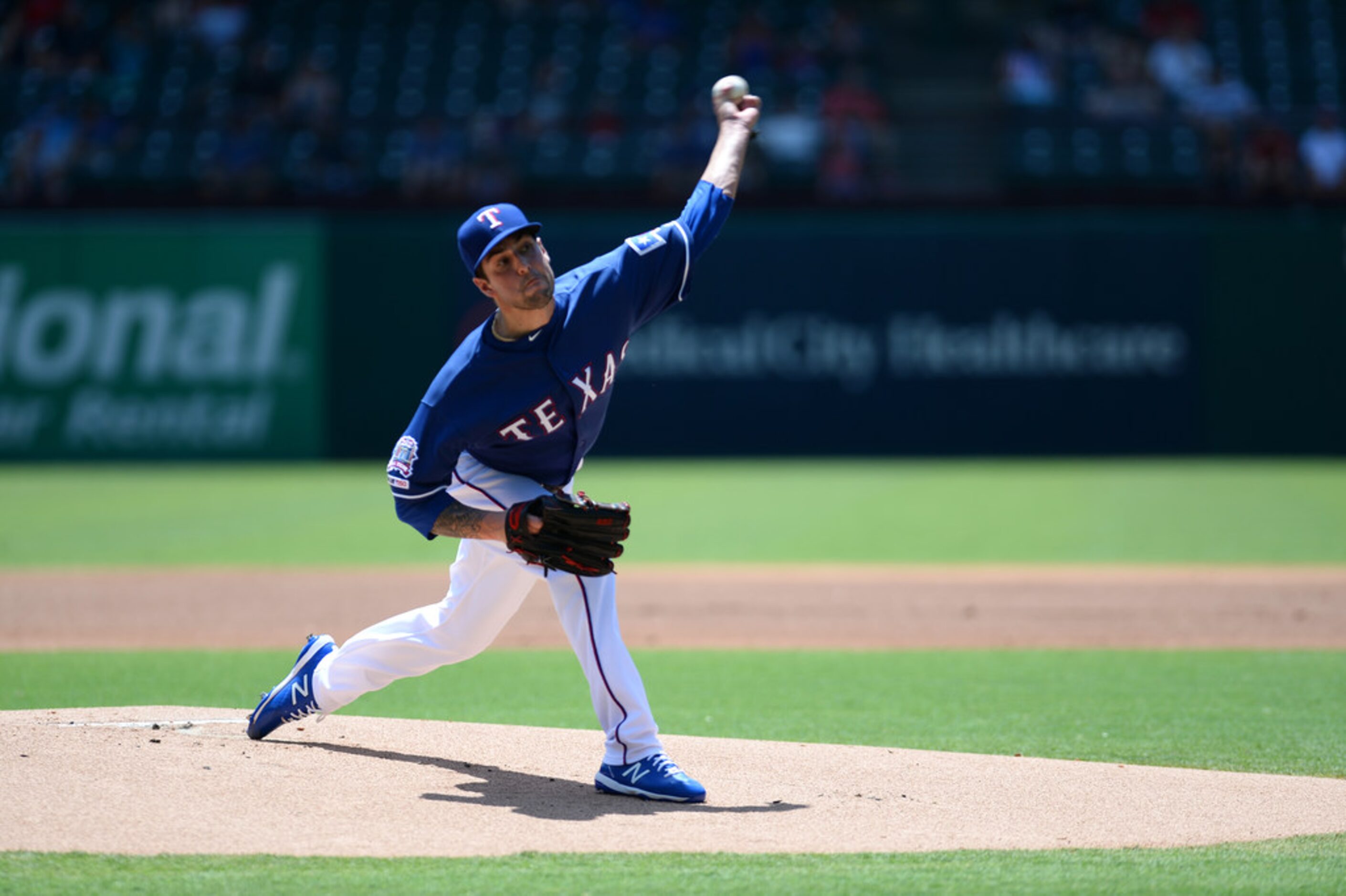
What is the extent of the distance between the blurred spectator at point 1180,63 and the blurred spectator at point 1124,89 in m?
0.20

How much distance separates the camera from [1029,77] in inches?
784

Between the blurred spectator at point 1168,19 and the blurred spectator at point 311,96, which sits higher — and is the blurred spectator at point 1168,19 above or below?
above

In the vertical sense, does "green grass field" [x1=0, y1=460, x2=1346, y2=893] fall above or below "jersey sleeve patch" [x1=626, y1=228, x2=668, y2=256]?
below

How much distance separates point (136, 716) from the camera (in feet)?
18.3

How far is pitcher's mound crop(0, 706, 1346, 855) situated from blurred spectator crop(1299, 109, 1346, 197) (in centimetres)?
1495

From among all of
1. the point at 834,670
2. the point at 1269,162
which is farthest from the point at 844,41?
the point at 834,670

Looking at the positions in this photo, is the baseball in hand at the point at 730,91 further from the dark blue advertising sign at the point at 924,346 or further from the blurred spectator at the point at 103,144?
the blurred spectator at the point at 103,144

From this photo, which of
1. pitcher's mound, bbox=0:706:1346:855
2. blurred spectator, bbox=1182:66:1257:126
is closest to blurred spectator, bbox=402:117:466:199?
blurred spectator, bbox=1182:66:1257:126

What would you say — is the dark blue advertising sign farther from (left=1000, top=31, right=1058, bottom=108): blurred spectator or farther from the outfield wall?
(left=1000, top=31, right=1058, bottom=108): blurred spectator

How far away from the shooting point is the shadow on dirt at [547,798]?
4.46 meters

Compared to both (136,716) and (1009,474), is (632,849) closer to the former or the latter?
(136,716)

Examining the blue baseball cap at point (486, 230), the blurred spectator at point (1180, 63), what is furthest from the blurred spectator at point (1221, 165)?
the blue baseball cap at point (486, 230)

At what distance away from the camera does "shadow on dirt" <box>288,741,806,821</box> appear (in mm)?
4465

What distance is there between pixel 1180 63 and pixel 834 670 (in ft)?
49.2
